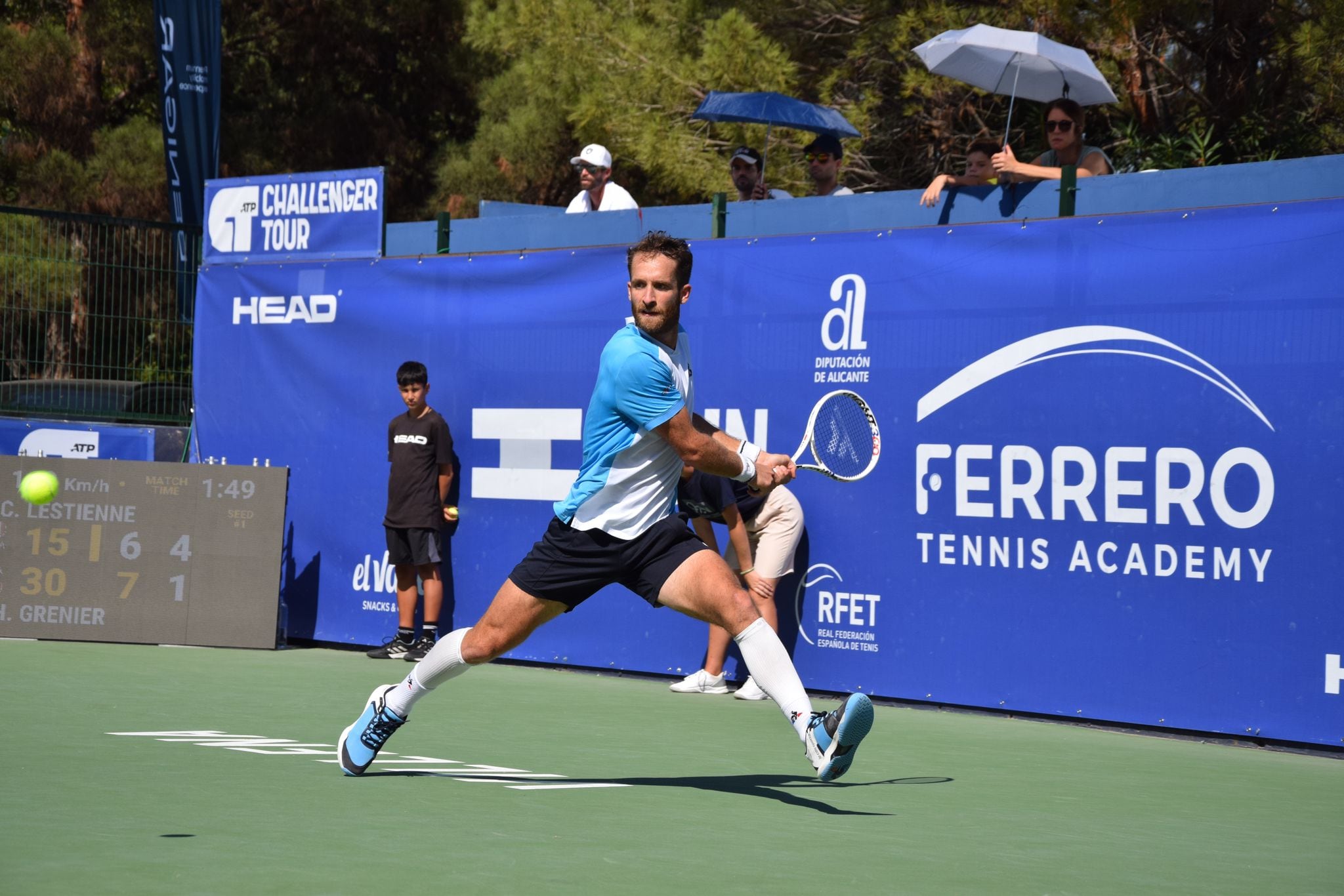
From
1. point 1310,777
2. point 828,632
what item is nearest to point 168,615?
point 828,632

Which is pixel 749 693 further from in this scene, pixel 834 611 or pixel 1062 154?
pixel 1062 154

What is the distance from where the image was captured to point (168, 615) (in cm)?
1219

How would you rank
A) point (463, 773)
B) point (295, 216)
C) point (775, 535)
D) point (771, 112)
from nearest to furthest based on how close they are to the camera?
1. point (463, 773)
2. point (775, 535)
3. point (771, 112)
4. point (295, 216)

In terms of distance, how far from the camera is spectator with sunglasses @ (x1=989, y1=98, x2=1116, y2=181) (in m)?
9.53

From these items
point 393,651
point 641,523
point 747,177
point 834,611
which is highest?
point 747,177

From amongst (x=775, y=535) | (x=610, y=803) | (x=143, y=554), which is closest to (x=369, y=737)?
(x=610, y=803)

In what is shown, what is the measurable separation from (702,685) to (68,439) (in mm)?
5698

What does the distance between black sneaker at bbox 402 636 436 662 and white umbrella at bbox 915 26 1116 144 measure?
193 inches

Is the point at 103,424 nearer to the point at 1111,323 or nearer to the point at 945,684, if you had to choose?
the point at 945,684

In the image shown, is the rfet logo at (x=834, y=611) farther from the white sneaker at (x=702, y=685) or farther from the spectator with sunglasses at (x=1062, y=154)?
the spectator with sunglasses at (x=1062, y=154)

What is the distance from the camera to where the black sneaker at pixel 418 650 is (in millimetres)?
11867

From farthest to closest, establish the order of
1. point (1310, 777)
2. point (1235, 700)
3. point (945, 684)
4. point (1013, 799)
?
point (945, 684), point (1235, 700), point (1310, 777), point (1013, 799)

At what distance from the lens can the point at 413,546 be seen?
11.8 meters

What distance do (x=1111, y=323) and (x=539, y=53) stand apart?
12.3 m
